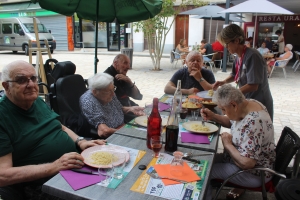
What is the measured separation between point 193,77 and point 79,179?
2.52 m

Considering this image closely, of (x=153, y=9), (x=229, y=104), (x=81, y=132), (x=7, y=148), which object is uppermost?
(x=153, y=9)

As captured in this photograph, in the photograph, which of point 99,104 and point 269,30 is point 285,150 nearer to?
point 99,104

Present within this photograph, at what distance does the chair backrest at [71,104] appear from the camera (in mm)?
2549

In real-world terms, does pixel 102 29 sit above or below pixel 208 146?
above

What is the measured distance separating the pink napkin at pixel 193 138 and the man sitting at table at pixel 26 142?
0.66m

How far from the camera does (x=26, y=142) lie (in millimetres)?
1781

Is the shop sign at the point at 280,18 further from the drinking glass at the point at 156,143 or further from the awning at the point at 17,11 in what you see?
the drinking glass at the point at 156,143

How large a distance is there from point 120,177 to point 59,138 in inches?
30.8

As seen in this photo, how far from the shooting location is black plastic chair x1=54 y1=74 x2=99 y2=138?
8.30 feet

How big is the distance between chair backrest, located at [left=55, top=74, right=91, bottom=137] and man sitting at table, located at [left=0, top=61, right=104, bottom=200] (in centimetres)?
48

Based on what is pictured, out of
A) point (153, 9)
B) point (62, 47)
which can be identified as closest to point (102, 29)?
point (62, 47)

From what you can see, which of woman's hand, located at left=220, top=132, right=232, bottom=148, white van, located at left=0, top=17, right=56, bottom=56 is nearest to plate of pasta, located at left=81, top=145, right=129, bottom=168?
woman's hand, located at left=220, top=132, right=232, bottom=148

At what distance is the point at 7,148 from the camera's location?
1.63 meters

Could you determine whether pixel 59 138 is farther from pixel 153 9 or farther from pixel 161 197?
pixel 153 9
